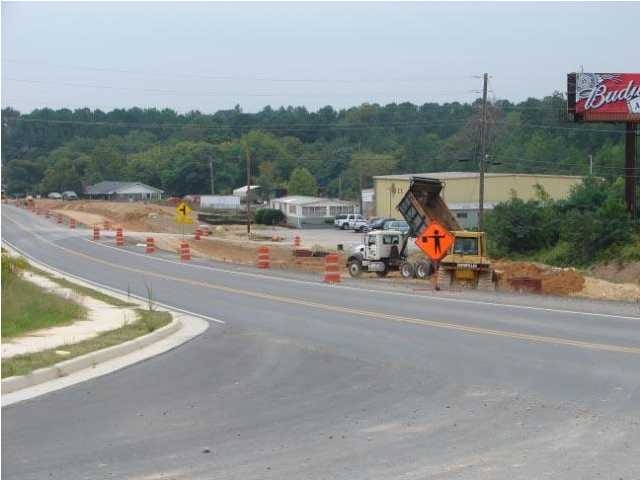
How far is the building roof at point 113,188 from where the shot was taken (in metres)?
142

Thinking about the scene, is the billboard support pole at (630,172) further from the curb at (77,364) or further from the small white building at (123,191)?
the small white building at (123,191)

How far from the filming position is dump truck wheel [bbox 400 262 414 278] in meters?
39.8

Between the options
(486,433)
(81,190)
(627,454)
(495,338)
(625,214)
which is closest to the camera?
(627,454)

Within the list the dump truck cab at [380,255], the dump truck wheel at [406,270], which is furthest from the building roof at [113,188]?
the dump truck wheel at [406,270]

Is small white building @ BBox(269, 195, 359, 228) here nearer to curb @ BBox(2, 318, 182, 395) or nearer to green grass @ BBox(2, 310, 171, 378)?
green grass @ BBox(2, 310, 171, 378)

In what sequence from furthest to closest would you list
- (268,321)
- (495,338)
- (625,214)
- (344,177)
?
(344,177) < (625,214) < (268,321) < (495,338)

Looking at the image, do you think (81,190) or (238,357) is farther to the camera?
(81,190)

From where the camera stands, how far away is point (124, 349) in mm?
15648

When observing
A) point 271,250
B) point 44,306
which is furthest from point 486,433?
point 271,250

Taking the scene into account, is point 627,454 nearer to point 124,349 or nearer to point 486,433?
point 486,433

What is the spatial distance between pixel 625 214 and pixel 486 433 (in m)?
43.1

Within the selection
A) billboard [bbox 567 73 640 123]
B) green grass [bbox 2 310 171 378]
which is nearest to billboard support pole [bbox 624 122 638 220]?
billboard [bbox 567 73 640 123]

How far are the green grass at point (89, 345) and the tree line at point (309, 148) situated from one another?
72.2 m

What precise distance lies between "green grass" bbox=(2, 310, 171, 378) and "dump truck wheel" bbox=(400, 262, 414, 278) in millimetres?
19219
